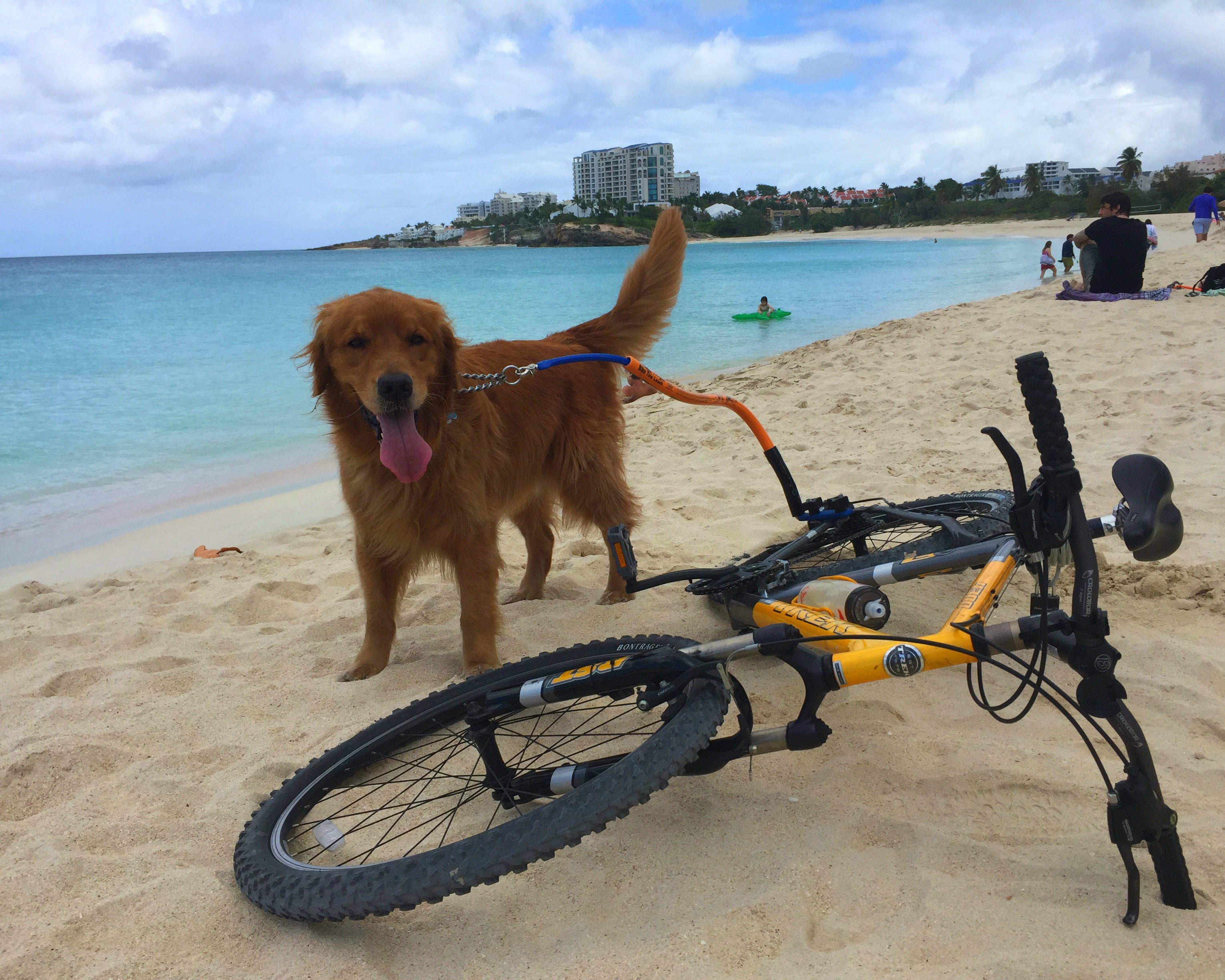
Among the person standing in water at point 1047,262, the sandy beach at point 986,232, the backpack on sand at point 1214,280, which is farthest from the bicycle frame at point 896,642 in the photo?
the person standing in water at point 1047,262

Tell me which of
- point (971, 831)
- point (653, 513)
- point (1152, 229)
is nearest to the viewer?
point (971, 831)

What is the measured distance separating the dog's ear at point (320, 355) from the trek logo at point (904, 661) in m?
2.40

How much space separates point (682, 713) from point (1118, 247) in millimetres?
12869

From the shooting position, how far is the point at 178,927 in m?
1.99

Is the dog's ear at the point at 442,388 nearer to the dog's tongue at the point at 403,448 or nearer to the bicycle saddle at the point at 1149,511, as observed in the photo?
the dog's tongue at the point at 403,448

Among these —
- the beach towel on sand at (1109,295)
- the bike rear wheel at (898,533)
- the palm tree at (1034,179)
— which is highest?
the palm tree at (1034,179)

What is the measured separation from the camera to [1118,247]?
11.9 meters

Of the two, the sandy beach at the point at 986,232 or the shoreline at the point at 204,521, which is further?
the sandy beach at the point at 986,232

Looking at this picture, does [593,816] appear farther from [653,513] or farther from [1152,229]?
[1152,229]

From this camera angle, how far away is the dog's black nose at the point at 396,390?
118 inches

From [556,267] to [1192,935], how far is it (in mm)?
59123

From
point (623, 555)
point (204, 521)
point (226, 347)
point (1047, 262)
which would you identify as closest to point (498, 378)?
A: point (623, 555)

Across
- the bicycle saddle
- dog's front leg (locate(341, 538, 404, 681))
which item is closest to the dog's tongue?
dog's front leg (locate(341, 538, 404, 681))

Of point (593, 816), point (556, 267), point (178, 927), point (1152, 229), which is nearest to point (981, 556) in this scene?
point (593, 816)
